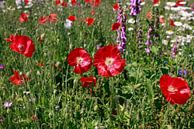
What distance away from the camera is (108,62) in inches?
83.1

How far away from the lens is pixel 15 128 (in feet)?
7.64

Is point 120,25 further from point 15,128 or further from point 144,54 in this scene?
point 15,128

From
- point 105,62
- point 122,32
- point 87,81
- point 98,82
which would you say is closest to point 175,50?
point 122,32

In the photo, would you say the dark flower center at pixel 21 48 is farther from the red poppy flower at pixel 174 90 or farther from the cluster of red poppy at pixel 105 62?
the red poppy flower at pixel 174 90

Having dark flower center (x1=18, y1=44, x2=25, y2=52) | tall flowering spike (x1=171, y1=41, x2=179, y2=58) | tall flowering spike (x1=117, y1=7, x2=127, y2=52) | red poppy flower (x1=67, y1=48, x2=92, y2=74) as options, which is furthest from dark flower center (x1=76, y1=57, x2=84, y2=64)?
tall flowering spike (x1=171, y1=41, x2=179, y2=58)

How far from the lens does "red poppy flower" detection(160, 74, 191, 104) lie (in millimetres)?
1751

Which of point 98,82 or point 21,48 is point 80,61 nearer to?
point 21,48

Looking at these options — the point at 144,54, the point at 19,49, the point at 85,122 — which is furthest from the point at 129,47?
the point at 19,49

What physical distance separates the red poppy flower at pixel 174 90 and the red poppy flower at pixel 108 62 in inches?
13.0

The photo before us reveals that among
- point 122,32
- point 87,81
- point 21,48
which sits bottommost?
point 87,81

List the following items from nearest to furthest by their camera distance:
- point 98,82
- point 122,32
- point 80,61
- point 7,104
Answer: point 80,61 < point 7,104 < point 98,82 < point 122,32

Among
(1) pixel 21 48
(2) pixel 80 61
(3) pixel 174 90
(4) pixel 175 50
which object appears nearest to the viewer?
(3) pixel 174 90

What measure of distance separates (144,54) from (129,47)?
204mm

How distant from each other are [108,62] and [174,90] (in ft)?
1.49
